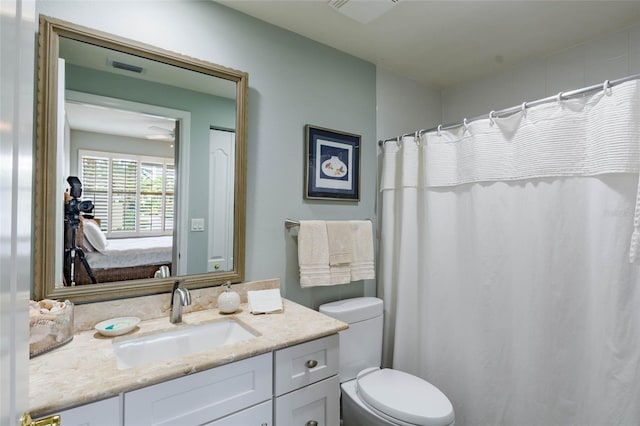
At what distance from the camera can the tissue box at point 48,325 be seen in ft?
3.33

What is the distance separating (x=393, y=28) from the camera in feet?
5.93

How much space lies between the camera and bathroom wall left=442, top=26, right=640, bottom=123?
5.80ft

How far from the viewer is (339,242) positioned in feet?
6.22

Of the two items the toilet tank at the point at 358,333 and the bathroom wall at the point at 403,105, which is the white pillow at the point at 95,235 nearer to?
the toilet tank at the point at 358,333

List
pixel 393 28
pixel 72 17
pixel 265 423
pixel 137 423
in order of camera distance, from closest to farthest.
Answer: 1. pixel 137 423
2. pixel 265 423
3. pixel 72 17
4. pixel 393 28

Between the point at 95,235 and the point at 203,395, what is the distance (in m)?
0.79

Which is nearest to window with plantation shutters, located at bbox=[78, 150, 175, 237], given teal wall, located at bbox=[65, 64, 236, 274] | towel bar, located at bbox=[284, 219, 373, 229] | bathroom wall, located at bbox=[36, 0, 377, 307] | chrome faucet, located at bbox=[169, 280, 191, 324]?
teal wall, located at bbox=[65, 64, 236, 274]

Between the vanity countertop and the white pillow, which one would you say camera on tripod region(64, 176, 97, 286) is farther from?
the vanity countertop

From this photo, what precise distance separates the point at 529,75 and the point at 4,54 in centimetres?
260

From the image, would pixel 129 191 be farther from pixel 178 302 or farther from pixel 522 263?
pixel 522 263

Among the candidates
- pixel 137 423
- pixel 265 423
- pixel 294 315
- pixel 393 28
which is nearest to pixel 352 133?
pixel 393 28

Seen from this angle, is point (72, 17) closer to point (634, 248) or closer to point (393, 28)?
point (393, 28)

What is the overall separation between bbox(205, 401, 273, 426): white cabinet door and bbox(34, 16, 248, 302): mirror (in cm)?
63

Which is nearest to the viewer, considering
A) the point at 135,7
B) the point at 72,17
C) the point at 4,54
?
the point at 4,54
